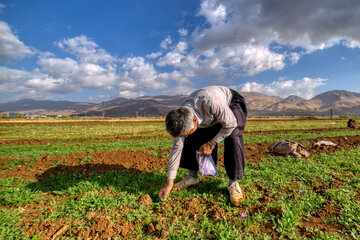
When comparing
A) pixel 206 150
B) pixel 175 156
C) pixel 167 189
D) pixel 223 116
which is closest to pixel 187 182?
pixel 167 189

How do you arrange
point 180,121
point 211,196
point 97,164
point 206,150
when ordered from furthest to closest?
point 97,164 → point 211,196 → point 206,150 → point 180,121

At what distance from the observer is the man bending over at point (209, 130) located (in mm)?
2234

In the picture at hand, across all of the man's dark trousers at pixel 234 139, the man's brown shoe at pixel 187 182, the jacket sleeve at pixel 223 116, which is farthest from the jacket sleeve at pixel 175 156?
the man's brown shoe at pixel 187 182

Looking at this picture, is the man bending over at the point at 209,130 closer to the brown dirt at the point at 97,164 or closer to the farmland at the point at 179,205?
the farmland at the point at 179,205

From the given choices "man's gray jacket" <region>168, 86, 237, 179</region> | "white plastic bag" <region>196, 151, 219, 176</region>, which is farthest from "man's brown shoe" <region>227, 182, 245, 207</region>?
"man's gray jacket" <region>168, 86, 237, 179</region>

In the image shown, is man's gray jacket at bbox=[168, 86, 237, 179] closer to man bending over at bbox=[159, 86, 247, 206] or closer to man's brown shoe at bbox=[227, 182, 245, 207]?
man bending over at bbox=[159, 86, 247, 206]

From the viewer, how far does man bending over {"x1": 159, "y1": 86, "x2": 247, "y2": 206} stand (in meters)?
2.23

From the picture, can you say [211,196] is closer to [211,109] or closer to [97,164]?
[211,109]

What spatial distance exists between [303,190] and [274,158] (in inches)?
86.4

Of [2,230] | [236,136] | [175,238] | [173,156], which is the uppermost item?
[236,136]

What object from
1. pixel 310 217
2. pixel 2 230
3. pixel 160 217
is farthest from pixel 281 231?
pixel 2 230

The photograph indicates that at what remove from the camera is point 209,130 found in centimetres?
293

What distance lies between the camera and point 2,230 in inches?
88.6

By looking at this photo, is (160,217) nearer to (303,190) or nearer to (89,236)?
(89,236)
